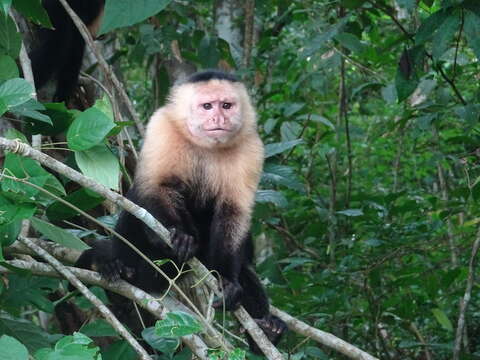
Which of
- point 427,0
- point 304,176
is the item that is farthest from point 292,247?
point 427,0

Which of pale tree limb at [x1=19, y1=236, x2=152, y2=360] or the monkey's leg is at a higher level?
pale tree limb at [x1=19, y1=236, x2=152, y2=360]

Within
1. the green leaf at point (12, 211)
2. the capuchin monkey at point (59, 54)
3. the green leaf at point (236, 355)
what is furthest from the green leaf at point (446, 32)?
the capuchin monkey at point (59, 54)

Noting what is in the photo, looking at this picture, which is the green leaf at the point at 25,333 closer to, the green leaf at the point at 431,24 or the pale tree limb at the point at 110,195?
the pale tree limb at the point at 110,195

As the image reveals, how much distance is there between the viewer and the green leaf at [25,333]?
2350mm

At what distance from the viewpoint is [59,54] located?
12.0 ft

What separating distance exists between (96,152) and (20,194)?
26cm

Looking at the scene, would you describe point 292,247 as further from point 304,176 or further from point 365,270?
point 365,270

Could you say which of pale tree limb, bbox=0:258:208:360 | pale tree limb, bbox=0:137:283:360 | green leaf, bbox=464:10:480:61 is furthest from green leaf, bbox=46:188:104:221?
green leaf, bbox=464:10:480:61

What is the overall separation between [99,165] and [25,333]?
70 cm

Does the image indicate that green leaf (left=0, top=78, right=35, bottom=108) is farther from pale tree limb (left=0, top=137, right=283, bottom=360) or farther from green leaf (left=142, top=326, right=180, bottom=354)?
green leaf (left=142, top=326, right=180, bottom=354)

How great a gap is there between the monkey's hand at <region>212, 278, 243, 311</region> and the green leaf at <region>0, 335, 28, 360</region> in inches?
43.0

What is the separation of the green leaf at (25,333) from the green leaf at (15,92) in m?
0.79

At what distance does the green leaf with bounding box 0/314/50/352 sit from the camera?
2350mm

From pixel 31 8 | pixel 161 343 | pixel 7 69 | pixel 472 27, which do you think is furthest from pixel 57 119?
pixel 472 27
